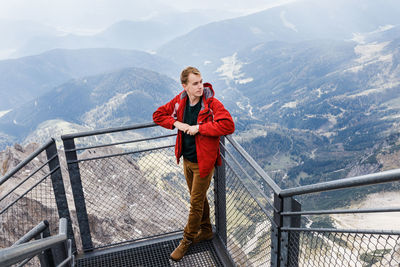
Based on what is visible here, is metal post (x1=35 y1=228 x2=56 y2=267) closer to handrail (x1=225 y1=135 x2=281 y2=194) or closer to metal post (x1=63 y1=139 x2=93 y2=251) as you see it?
handrail (x1=225 y1=135 x2=281 y2=194)

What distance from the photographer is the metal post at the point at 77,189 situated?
417cm

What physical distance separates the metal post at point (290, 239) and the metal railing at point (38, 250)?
63.2 inches

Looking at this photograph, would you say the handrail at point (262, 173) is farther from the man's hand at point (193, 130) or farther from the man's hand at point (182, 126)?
the man's hand at point (182, 126)

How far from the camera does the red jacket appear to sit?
3402mm

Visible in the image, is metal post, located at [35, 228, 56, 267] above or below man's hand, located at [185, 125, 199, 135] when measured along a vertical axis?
below

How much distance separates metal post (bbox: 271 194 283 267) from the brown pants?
47.8 inches

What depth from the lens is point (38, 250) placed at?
1.56m

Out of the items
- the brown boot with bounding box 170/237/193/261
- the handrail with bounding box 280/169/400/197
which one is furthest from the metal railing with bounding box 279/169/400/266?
the brown boot with bounding box 170/237/193/261

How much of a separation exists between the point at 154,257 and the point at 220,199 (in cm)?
117

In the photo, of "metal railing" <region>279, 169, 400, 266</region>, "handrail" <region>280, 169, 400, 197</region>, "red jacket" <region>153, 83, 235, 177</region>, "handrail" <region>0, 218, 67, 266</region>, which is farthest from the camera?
"red jacket" <region>153, 83, 235, 177</region>

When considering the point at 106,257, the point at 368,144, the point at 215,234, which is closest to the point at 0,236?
the point at 106,257

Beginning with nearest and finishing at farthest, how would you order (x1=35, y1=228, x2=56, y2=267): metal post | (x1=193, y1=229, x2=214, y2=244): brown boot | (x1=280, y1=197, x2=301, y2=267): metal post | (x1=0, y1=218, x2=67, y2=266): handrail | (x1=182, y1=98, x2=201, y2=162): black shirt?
(x1=0, y1=218, x2=67, y2=266): handrail < (x1=35, y1=228, x2=56, y2=267): metal post < (x1=280, y1=197, x2=301, y2=267): metal post < (x1=182, y1=98, x2=201, y2=162): black shirt < (x1=193, y1=229, x2=214, y2=244): brown boot

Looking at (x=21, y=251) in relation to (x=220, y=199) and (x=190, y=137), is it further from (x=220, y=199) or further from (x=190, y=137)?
(x=220, y=199)

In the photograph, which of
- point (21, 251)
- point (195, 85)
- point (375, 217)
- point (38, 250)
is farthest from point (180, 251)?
point (375, 217)
